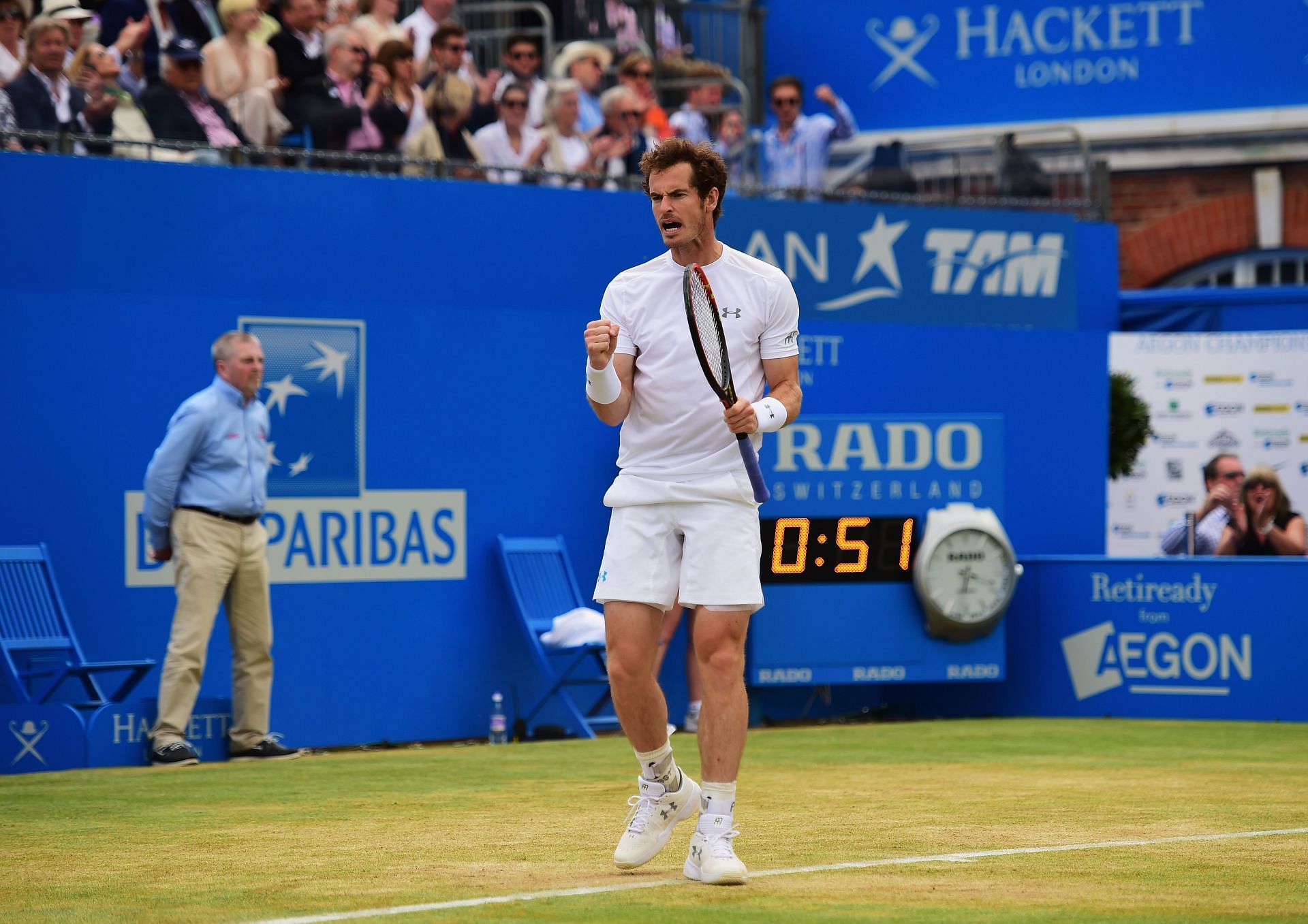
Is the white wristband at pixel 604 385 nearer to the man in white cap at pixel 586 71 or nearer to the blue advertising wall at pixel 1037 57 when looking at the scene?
the man in white cap at pixel 586 71

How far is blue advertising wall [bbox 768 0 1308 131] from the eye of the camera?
20000 mm

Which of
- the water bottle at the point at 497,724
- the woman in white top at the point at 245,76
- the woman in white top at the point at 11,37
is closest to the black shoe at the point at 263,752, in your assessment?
the water bottle at the point at 497,724

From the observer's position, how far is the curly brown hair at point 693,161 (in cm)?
634

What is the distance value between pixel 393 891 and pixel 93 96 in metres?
7.07

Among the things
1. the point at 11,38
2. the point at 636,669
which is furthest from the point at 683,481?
the point at 11,38

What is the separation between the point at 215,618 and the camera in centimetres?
1095

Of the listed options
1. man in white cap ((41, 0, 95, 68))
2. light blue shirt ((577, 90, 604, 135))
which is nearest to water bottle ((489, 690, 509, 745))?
man in white cap ((41, 0, 95, 68))

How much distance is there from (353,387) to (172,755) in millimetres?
2544

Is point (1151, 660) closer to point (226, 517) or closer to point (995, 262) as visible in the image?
point (995, 262)

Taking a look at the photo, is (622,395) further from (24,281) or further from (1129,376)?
(1129,376)

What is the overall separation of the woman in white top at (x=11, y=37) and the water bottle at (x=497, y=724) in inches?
173

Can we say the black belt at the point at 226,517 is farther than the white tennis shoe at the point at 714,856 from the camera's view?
Yes

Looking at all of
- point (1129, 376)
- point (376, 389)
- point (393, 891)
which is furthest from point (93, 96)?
point (1129, 376)

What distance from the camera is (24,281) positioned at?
11.1 m
